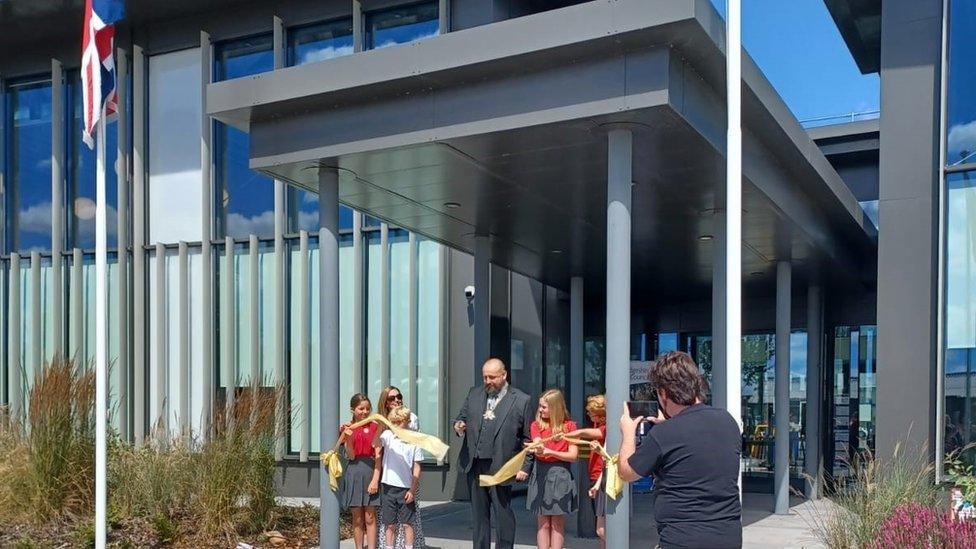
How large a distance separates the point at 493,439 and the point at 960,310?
20.1 ft

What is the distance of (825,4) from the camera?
13695 mm

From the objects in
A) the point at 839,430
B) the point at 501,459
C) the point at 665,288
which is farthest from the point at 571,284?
the point at 501,459

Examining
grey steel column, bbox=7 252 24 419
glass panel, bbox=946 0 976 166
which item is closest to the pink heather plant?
glass panel, bbox=946 0 976 166

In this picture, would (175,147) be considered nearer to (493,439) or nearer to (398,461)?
(398,461)

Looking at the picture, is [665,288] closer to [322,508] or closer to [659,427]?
[322,508]

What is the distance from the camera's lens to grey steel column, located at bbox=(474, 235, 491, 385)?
11.5m

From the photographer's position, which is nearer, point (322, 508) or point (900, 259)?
point (322, 508)

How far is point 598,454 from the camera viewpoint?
8234 millimetres

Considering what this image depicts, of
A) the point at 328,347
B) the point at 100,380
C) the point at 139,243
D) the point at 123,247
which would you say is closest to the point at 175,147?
the point at 139,243

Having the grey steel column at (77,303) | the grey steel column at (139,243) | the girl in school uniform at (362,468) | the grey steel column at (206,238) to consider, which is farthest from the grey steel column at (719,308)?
the grey steel column at (77,303)

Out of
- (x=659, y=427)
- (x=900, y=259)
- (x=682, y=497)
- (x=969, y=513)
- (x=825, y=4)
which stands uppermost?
(x=825, y=4)

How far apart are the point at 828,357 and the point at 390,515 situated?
1133 centimetres

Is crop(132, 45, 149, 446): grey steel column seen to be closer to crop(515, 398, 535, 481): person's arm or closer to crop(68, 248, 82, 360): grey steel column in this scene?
crop(68, 248, 82, 360): grey steel column

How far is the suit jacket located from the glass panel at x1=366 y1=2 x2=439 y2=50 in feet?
24.6
